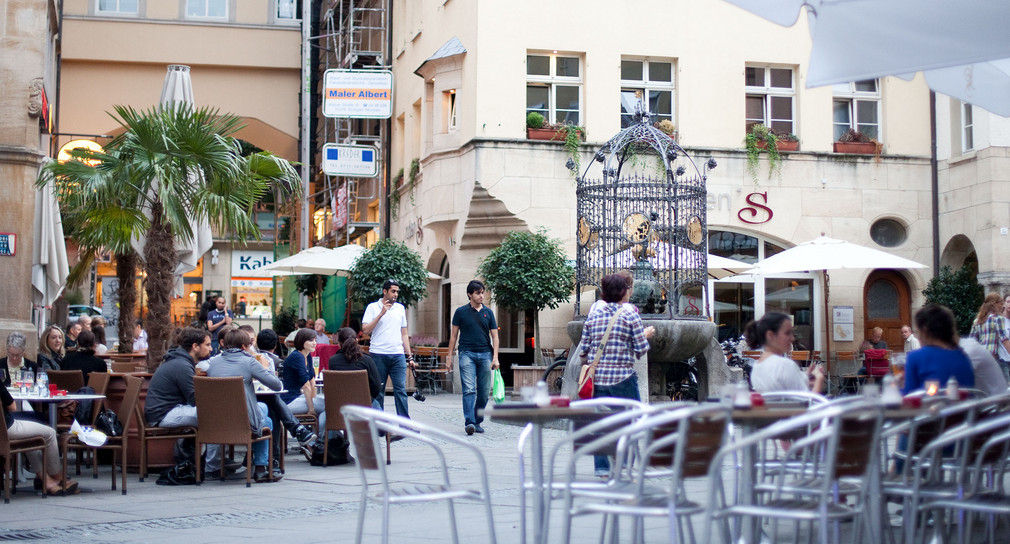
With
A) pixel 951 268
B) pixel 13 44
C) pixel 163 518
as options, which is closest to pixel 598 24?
pixel 951 268

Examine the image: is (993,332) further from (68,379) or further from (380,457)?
(380,457)

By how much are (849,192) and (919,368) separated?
1804 cm

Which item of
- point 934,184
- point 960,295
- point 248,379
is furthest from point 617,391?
point 934,184

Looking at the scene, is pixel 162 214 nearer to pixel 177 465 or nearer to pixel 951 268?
pixel 177 465

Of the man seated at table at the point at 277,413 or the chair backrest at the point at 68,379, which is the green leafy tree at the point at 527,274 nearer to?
the man seated at table at the point at 277,413

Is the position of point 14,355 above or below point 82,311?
below

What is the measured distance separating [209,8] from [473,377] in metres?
26.3

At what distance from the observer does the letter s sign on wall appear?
23141 mm

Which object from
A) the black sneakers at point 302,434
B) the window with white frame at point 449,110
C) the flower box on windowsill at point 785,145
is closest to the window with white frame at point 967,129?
the flower box on windowsill at point 785,145

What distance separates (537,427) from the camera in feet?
16.2

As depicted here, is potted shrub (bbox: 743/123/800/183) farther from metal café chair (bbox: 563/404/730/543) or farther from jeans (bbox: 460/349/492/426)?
metal café chair (bbox: 563/404/730/543)

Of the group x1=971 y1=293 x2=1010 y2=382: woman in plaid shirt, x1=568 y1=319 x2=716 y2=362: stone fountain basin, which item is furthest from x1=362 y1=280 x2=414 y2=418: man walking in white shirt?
x1=971 y1=293 x2=1010 y2=382: woman in plaid shirt

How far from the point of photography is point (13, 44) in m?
16.6

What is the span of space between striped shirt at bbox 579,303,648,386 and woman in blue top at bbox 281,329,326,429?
11.3ft
